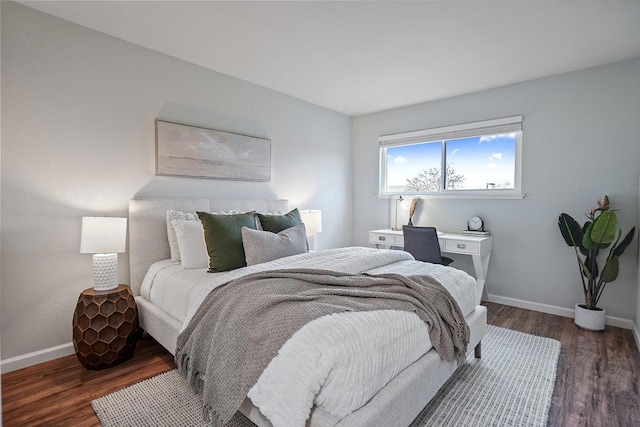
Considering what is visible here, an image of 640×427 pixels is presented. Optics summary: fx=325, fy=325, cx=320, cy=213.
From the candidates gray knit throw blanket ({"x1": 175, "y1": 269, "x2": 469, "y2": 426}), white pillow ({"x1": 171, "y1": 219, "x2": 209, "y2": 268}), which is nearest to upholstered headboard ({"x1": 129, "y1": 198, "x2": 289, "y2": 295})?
white pillow ({"x1": 171, "y1": 219, "x2": 209, "y2": 268})

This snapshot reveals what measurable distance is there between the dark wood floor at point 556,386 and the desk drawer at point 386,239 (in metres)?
1.74

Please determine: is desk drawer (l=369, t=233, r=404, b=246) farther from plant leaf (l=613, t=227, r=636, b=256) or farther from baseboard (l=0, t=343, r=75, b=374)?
baseboard (l=0, t=343, r=75, b=374)

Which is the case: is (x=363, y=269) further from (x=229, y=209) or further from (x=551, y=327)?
(x=551, y=327)

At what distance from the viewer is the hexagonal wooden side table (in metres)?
2.16

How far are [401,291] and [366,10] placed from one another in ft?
6.08

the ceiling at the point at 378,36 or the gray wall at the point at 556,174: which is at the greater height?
the ceiling at the point at 378,36

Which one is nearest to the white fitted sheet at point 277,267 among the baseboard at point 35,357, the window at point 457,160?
the baseboard at point 35,357

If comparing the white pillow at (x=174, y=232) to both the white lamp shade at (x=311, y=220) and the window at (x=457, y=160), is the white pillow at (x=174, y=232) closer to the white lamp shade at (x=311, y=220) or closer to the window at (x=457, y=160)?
the white lamp shade at (x=311, y=220)

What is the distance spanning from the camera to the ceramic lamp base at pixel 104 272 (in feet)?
7.48

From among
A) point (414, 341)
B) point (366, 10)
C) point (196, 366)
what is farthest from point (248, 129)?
point (414, 341)

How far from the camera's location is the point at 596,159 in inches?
122

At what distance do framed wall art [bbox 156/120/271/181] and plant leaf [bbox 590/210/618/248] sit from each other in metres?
3.13

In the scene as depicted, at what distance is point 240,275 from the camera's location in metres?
2.02

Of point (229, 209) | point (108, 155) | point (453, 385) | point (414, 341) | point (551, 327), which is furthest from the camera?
point (229, 209)
